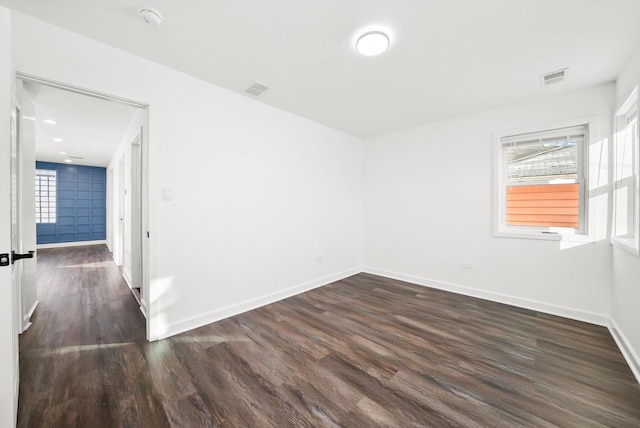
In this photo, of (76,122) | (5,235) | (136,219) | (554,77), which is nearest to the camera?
(5,235)

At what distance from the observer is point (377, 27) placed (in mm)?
1881

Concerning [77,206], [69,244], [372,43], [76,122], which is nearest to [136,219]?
[76,122]

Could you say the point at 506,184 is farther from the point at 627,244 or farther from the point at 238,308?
the point at 238,308

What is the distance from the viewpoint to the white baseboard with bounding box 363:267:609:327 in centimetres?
272

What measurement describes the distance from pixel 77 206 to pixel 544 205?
11664 mm

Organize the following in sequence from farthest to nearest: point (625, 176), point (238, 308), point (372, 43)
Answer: point (238, 308) → point (625, 176) → point (372, 43)

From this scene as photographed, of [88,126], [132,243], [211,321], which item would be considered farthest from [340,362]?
[88,126]

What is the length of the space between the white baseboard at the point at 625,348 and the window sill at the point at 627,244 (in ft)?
2.58

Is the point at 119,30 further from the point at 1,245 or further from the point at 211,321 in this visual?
the point at 211,321

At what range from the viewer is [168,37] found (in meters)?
2.01

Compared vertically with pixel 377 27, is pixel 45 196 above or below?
below

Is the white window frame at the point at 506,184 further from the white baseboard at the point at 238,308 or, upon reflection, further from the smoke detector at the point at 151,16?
the smoke detector at the point at 151,16

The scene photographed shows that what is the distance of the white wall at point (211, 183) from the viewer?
6.82 feet

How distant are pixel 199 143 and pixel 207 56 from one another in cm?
83
